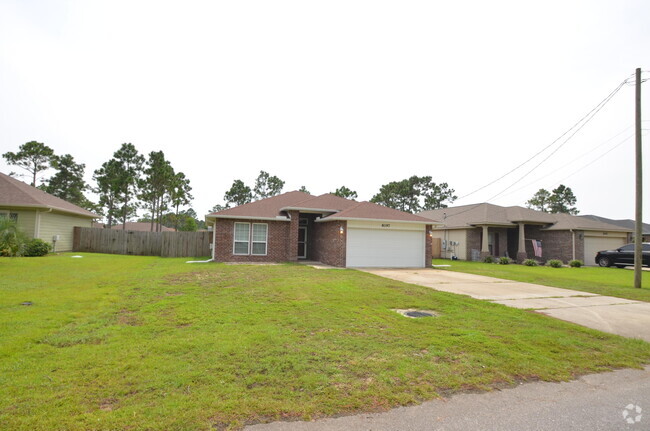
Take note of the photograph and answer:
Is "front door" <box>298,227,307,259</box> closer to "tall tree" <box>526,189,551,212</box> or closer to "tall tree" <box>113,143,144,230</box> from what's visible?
"tall tree" <box>113,143,144,230</box>

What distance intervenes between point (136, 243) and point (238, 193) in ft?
118

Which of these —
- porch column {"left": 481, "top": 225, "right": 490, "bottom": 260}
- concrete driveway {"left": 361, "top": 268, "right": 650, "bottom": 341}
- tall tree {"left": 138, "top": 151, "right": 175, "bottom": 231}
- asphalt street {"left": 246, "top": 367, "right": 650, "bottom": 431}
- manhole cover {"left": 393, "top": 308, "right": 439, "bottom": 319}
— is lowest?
concrete driveway {"left": 361, "top": 268, "right": 650, "bottom": 341}

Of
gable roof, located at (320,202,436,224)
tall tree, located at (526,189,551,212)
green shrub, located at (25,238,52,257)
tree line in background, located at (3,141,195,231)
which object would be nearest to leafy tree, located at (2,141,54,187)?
tree line in background, located at (3,141,195,231)

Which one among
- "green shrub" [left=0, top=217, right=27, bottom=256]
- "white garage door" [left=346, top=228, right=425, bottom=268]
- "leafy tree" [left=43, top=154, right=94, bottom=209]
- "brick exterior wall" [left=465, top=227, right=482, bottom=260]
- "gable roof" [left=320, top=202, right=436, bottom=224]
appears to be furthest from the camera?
"leafy tree" [left=43, top=154, right=94, bottom=209]

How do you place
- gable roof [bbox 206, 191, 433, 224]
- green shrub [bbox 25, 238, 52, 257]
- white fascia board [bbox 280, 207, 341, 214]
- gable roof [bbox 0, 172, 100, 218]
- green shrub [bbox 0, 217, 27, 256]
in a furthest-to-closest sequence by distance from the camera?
white fascia board [bbox 280, 207, 341, 214] < gable roof [bbox 0, 172, 100, 218] < gable roof [bbox 206, 191, 433, 224] < green shrub [bbox 25, 238, 52, 257] < green shrub [bbox 0, 217, 27, 256]

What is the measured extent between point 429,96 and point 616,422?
575 inches

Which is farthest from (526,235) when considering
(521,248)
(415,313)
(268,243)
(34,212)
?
(34,212)

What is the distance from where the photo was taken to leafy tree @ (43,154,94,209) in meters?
41.6

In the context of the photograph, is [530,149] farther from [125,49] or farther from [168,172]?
[168,172]

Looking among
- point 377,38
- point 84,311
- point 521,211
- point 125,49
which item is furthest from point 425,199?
point 84,311

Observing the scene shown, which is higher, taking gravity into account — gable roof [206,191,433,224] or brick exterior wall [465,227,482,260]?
gable roof [206,191,433,224]

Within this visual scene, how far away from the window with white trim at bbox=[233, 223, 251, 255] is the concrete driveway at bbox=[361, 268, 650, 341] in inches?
400

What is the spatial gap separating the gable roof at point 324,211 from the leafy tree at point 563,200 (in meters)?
47.0

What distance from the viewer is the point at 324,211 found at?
62.1ft
